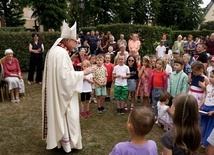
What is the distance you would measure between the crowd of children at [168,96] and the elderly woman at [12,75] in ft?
6.99

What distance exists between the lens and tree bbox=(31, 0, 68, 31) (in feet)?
88.2

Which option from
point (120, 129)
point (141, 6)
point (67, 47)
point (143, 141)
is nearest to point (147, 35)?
point (120, 129)

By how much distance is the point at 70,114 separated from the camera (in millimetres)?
4469

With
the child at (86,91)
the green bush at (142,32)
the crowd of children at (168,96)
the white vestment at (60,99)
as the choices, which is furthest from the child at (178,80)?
the green bush at (142,32)

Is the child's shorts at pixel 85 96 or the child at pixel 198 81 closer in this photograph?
the child at pixel 198 81

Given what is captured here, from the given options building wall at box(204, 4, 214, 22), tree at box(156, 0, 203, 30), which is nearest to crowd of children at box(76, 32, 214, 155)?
tree at box(156, 0, 203, 30)

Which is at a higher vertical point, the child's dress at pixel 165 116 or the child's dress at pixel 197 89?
the child's dress at pixel 197 89

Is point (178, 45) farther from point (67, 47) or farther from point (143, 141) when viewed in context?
point (143, 141)

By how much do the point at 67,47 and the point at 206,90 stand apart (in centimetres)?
251

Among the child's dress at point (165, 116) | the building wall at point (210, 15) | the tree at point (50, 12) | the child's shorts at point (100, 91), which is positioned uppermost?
the building wall at point (210, 15)

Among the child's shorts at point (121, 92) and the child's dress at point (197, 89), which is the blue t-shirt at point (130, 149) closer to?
the child's dress at point (197, 89)

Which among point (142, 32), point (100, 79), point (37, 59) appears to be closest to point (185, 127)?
point (100, 79)

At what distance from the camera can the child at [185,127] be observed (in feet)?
7.89

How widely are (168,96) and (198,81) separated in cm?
77
